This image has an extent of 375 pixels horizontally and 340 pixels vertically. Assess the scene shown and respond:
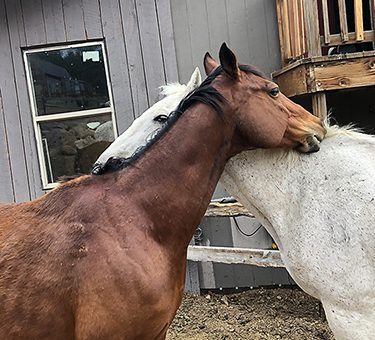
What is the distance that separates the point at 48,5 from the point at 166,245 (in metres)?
3.77

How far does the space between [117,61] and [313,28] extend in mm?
2008

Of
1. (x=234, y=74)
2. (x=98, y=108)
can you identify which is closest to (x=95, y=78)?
(x=98, y=108)

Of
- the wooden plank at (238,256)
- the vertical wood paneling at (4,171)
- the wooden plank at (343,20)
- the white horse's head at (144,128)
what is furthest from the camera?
the vertical wood paneling at (4,171)

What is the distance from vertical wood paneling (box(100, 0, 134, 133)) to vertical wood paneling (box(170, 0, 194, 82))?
56 cm

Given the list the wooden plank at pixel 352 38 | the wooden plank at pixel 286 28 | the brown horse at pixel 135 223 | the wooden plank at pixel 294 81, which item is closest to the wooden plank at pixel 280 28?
the wooden plank at pixel 286 28

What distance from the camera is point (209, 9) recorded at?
501 centimetres

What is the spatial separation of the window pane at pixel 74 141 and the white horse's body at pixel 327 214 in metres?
2.92

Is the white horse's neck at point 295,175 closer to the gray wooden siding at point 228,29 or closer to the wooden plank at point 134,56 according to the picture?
the wooden plank at point 134,56

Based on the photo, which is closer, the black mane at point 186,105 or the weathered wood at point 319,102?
the black mane at point 186,105

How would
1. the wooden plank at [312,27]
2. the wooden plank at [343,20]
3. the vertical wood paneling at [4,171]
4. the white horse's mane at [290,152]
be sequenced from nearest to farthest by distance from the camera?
the white horse's mane at [290,152]
the wooden plank at [312,27]
the wooden plank at [343,20]
the vertical wood paneling at [4,171]

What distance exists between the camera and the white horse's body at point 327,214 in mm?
2031

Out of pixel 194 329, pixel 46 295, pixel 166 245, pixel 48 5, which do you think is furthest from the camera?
pixel 48 5

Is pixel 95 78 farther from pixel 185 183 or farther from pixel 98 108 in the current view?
pixel 185 183

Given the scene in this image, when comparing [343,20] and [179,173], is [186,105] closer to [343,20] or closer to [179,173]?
[179,173]
